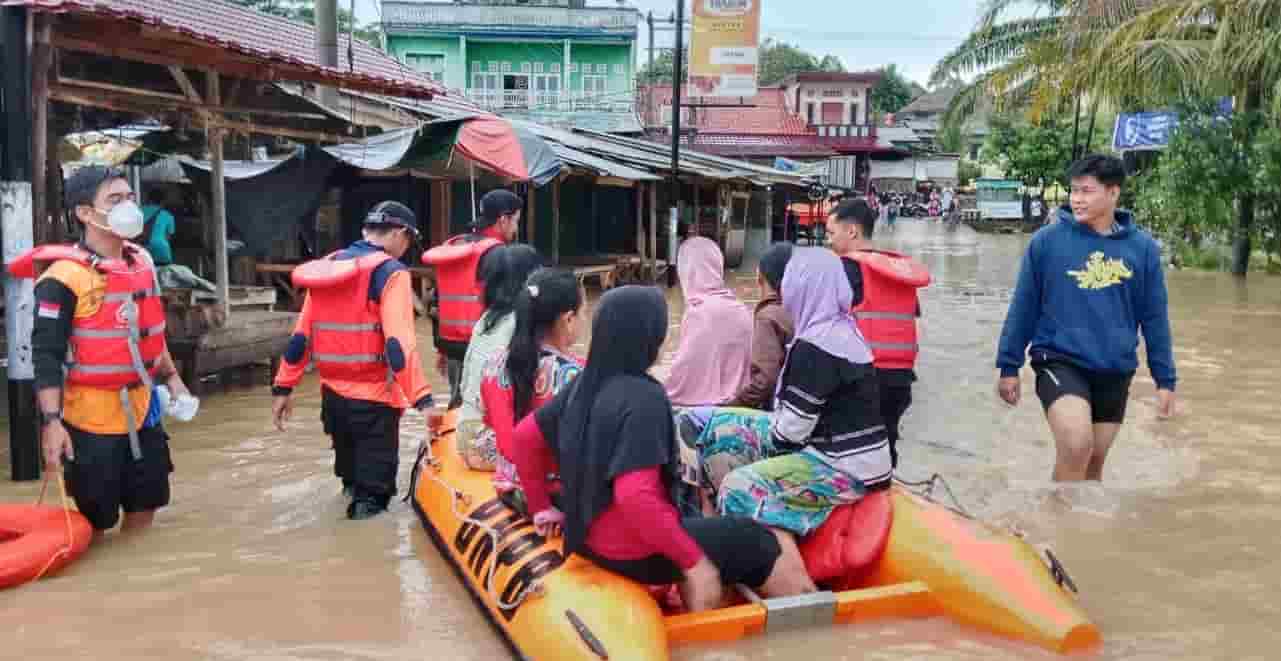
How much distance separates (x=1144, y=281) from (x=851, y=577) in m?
2.05

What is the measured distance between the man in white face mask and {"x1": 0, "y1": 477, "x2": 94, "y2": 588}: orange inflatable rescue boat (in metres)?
0.13

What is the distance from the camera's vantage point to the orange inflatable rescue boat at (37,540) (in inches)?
181

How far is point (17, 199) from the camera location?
6023 millimetres

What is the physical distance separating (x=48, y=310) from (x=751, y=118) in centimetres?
3580

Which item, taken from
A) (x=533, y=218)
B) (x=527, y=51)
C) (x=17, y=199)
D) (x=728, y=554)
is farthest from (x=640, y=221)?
(x=527, y=51)

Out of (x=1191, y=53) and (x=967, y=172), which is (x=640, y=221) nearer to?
(x=1191, y=53)

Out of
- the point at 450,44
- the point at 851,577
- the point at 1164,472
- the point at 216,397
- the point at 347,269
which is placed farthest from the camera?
the point at 450,44

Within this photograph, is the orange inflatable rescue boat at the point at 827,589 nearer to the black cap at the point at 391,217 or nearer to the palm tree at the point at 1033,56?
the black cap at the point at 391,217

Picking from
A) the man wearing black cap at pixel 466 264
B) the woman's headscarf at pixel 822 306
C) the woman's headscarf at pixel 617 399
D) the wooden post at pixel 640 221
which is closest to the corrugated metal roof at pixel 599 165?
the wooden post at pixel 640 221

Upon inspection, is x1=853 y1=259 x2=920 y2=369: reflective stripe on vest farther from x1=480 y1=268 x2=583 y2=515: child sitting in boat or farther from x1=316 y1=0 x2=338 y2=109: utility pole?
x1=316 y1=0 x2=338 y2=109: utility pole

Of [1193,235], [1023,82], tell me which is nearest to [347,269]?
[1193,235]

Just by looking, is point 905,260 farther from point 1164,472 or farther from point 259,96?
point 259,96

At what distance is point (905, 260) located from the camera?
579 centimetres

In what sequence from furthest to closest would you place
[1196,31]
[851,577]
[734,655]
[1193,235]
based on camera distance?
[1193,235], [1196,31], [851,577], [734,655]
